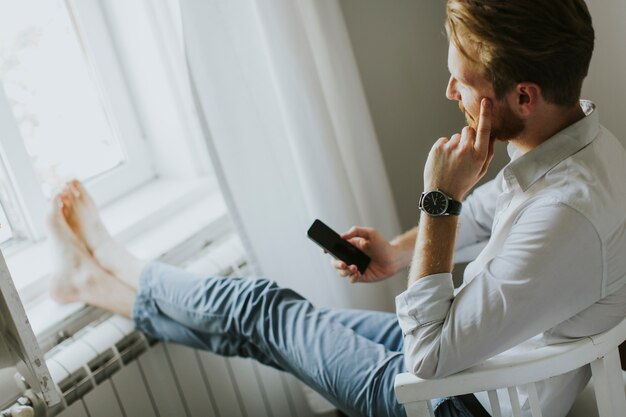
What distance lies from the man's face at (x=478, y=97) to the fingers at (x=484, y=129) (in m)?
0.01

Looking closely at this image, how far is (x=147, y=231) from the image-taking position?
204 centimetres

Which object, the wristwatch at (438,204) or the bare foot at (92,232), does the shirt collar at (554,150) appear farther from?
the bare foot at (92,232)

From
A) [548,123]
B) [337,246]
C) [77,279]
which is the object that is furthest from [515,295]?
[77,279]

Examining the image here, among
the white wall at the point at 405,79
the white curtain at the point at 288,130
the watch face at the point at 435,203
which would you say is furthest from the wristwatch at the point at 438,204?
the white wall at the point at 405,79

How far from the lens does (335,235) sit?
56.2 inches

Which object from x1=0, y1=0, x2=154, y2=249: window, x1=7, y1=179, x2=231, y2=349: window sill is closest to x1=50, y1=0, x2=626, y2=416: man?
x1=7, y1=179, x2=231, y2=349: window sill

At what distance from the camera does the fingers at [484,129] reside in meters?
1.16

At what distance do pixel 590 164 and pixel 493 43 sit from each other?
23cm

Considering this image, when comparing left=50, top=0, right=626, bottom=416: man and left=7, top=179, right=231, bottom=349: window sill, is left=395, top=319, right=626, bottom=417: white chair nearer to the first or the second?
left=50, top=0, right=626, bottom=416: man

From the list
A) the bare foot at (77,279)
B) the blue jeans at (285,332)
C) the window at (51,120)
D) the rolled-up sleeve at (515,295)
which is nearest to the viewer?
the rolled-up sleeve at (515,295)

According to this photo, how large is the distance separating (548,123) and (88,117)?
1.30m

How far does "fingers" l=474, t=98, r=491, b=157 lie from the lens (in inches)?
45.6

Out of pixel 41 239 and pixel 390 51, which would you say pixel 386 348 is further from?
pixel 41 239

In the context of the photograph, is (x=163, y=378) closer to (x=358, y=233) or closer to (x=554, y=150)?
(x=358, y=233)
